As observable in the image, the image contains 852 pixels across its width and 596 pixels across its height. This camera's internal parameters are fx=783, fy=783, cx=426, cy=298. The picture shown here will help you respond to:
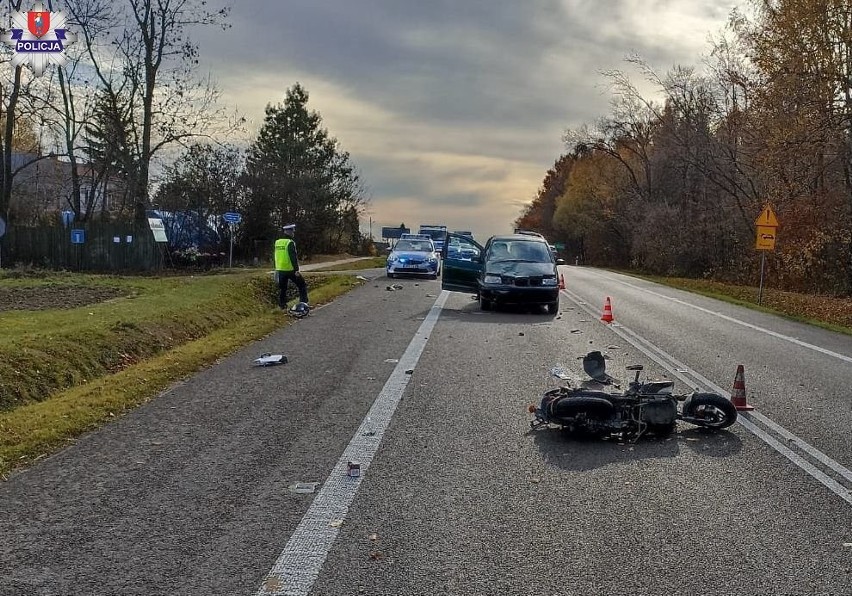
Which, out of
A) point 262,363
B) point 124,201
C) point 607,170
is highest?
point 607,170

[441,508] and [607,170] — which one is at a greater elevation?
[607,170]

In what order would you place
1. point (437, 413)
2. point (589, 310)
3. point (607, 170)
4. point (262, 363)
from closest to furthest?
point (437, 413)
point (262, 363)
point (589, 310)
point (607, 170)

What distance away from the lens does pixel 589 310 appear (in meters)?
18.3

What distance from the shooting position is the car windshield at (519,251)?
1845 cm

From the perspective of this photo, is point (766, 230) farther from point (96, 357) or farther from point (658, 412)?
point (96, 357)

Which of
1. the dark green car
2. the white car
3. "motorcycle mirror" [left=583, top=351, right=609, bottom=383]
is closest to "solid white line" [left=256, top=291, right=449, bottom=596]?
"motorcycle mirror" [left=583, top=351, right=609, bottom=383]

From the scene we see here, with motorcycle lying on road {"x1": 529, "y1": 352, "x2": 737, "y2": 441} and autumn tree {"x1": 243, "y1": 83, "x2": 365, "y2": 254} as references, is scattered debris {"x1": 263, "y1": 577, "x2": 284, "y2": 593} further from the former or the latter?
autumn tree {"x1": 243, "y1": 83, "x2": 365, "y2": 254}

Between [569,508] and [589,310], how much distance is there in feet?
45.4

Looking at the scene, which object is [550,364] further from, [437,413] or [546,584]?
[546,584]

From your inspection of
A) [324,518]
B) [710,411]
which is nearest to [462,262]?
[710,411]

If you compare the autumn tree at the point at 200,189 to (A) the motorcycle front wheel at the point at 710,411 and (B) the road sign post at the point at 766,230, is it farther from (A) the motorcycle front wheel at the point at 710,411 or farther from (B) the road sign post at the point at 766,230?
(A) the motorcycle front wheel at the point at 710,411

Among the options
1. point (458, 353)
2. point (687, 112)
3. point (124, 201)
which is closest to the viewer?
point (458, 353)

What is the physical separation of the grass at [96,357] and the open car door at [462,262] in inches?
178

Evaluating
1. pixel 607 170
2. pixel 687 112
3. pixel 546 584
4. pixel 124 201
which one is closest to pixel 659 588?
pixel 546 584
